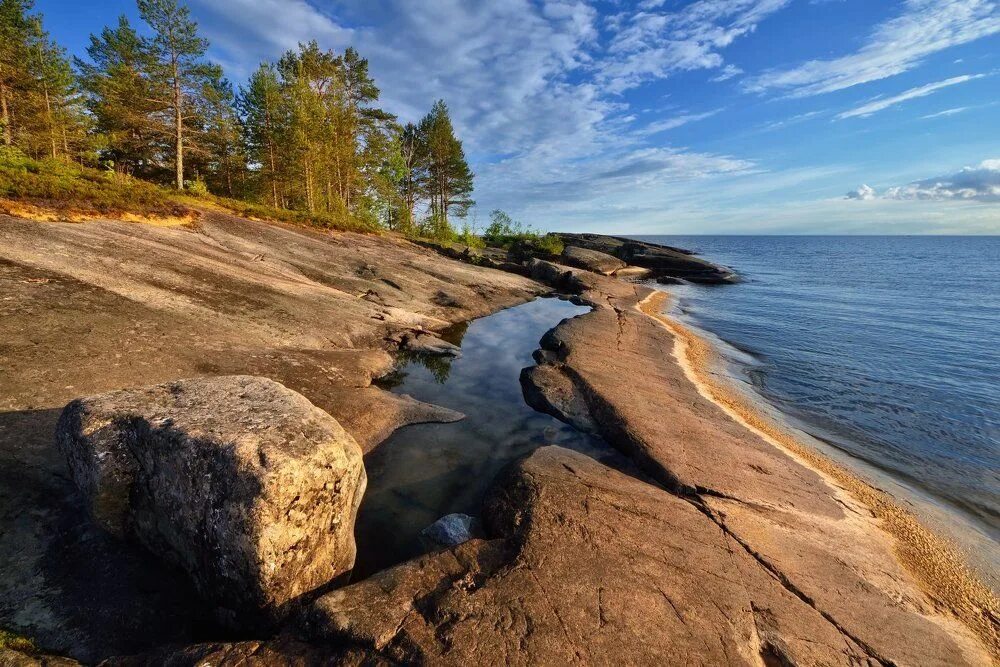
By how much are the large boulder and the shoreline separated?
793cm

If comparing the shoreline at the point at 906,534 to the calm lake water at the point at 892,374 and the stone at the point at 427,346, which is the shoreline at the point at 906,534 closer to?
the calm lake water at the point at 892,374

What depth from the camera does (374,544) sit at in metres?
5.70

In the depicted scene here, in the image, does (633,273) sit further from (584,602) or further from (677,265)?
(584,602)

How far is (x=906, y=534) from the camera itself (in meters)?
6.95

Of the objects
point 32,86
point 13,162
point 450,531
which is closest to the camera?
point 450,531

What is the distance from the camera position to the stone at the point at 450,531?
17.7 ft

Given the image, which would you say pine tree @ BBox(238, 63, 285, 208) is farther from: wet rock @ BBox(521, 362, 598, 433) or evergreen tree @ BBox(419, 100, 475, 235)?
wet rock @ BBox(521, 362, 598, 433)

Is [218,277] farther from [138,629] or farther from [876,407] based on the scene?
[876,407]

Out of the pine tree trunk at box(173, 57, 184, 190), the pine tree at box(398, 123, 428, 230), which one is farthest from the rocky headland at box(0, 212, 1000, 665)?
the pine tree at box(398, 123, 428, 230)

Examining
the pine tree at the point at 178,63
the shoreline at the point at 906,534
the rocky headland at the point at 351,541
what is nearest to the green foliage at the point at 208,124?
the pine tree at the point at 178,63

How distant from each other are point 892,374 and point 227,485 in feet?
67.8

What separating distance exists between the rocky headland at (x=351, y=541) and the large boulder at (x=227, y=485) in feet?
0.08

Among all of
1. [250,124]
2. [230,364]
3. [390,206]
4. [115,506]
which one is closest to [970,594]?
[115,506]

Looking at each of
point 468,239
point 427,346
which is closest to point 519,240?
point 468,239
